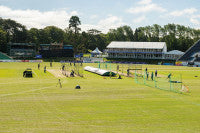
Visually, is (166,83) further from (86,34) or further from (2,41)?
(86,34)

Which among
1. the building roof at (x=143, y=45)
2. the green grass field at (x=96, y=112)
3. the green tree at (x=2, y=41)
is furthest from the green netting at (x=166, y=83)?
the green tree at (x=2, y=41)

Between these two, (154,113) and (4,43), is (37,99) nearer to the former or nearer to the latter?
(154,113)

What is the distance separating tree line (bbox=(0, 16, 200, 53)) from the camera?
128 m

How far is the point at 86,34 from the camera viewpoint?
15788 cm

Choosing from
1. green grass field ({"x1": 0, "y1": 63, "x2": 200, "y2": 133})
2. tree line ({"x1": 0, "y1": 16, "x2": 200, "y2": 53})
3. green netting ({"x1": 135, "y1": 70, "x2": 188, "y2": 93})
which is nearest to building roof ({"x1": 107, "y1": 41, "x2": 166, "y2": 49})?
tree line ({"x1": 0, "y1": 16, "x2": 200, "y2": 53})

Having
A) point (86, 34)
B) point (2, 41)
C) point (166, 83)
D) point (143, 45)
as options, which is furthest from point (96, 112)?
point (86, 34)

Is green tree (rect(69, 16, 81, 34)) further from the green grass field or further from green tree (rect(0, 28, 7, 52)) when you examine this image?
the green grass field

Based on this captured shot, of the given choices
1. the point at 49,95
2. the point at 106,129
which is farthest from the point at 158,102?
the point at 49,95

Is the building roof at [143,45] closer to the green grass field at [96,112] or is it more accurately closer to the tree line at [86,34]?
the tree line at [86,34]

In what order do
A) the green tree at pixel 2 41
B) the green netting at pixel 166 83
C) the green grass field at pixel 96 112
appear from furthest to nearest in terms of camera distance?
1. the green tree at pixel 2 41
2. the green netting at pixel 166 83
3. the green grass field at pixel 96 112

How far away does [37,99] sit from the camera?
2205 centimetres

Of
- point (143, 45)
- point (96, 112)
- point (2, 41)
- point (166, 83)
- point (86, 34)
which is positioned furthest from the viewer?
point (86, 34)

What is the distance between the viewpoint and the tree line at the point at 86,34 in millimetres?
128375

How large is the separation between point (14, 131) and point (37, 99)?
28.8 feet
